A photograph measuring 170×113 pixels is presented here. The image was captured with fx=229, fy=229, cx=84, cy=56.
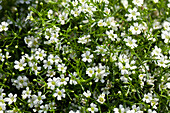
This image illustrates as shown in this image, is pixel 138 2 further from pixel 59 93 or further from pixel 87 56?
pixel 59 93

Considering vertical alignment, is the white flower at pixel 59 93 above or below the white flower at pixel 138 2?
below

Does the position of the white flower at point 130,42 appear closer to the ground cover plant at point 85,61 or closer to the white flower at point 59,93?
the ground cover plant at point 85,61

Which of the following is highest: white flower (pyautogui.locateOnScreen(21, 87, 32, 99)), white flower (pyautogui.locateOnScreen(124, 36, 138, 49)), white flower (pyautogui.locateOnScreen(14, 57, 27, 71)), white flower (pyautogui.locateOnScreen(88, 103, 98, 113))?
white flower (pyautogui.locateOnScreen(124, 36, 138, 49))

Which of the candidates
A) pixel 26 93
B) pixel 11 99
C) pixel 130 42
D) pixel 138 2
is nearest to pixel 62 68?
pixel 26 93

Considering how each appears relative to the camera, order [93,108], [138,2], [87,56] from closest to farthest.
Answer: [93,108]
[87,56]
[138,2]

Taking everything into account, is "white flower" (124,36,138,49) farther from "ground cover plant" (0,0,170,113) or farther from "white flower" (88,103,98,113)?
"white flower" (88,103,98,113)

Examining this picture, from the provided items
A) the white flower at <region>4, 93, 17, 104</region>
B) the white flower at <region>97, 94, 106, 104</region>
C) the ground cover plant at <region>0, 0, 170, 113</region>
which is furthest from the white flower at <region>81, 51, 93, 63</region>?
the white flower at <region>4, 93, 17, 104</region>

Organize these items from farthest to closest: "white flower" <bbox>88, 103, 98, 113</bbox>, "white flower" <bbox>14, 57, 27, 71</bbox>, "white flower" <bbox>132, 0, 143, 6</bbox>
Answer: "white flower" <bbox>132, 0, 143, 6</bbox> < "white flower" <bbox>14, 57, 27, 71</bbox> < "white flower" <bbox>88, 103, 98, 113</bbox>

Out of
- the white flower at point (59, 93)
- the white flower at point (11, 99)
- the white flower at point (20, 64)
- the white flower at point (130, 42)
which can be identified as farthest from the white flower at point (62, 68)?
the white flower at point (130, 42)

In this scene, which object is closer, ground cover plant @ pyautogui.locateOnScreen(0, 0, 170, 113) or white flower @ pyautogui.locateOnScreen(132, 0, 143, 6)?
ground cover plant @ pyautogui.locateOnScreen(0, 0, 170, 113)
